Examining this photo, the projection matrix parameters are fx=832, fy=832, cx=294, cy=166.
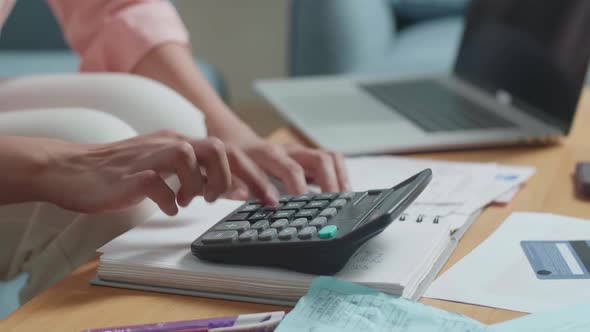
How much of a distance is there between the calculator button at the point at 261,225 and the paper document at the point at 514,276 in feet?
0.38

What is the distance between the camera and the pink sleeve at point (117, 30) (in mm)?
949

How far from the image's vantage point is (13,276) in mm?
650

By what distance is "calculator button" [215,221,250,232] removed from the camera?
557mm

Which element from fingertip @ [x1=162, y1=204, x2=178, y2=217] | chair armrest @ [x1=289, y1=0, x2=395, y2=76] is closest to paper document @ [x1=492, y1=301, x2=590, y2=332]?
fingertip @ [x1=162, y1=204, x2=178, y2=217]

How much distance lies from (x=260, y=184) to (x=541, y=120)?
1.50 feet

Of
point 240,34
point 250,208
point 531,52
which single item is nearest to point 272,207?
point 250,208

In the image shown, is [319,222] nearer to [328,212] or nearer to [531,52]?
[328,212]

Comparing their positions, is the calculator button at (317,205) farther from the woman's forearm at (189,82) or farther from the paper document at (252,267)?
the woman's forearm at (189,82)

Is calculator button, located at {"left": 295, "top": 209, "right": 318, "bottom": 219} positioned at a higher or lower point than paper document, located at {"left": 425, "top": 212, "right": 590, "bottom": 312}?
higher

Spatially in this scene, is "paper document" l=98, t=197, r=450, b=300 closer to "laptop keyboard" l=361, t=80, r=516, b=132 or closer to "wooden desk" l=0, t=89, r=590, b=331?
"wooden desk" l=0, t=89, r=590, b=331

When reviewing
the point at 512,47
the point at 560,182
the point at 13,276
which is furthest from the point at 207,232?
the point at 512,47

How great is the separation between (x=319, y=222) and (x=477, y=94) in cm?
65

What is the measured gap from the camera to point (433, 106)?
108 centimetres

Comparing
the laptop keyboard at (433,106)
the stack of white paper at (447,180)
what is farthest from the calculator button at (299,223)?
the laptop keyboard at (433,106)
